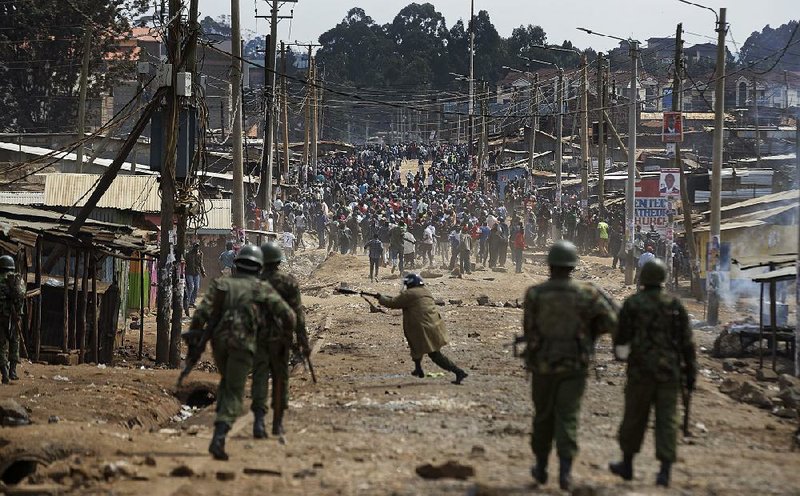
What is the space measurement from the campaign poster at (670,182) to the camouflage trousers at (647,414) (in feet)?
65.0

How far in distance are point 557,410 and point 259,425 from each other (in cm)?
333

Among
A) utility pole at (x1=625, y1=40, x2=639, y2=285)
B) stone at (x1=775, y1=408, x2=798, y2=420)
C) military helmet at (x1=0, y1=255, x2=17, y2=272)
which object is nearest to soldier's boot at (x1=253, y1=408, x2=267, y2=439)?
military helmet at (x1=0, y1=255, x2=17, y2=272)

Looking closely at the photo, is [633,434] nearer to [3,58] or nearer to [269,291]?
[269,291]

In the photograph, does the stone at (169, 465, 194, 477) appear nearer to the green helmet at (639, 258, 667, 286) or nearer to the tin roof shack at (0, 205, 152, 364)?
the green helmet at (639, 258, 667, 286)

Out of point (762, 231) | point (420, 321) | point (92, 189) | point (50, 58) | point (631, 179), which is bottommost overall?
point (420, 321)

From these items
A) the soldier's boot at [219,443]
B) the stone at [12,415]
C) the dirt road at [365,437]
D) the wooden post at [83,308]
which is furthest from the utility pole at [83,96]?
the soldier's boot at [219,443]

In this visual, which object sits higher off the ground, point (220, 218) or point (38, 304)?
point (220, 218)

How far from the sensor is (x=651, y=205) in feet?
105

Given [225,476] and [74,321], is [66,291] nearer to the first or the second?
[74,321]

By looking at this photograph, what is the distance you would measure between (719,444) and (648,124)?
67.8 metres

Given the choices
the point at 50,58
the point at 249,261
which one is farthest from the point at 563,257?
the point at 50,58

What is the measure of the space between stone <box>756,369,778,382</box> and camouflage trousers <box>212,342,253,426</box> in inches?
394

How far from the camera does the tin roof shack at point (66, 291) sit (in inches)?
705

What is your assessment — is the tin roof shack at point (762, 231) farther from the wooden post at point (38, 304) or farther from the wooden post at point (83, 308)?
the wooden post at point (38, 304)
